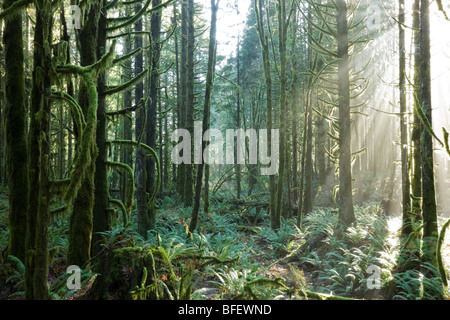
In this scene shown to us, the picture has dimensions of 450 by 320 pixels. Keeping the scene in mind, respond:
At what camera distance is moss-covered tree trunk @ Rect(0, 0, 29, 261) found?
16.7 feet

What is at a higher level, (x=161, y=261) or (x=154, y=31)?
(x=154, y=31)

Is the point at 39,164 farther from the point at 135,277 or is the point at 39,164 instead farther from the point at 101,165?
the point at 101,165

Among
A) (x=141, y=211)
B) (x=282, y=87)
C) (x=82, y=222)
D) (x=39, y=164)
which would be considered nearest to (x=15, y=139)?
(x=82, y=222)

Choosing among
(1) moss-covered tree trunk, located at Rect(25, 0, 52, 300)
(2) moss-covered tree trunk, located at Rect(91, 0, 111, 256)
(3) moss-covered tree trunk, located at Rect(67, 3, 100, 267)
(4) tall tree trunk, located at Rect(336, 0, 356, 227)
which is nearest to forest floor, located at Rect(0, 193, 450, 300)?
(3) moss-covered tree trunk, located at Rect(67, 3, 100, 267)

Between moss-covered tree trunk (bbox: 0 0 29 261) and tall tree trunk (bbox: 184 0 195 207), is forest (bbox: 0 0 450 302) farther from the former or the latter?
tall tree trunk (bbox: 184 0 195 207)

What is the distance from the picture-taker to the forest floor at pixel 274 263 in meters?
4.75

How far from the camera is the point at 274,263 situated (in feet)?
26.1

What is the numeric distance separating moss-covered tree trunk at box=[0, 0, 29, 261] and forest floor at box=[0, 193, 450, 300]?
21.1 inches

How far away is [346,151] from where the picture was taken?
30.8 feet

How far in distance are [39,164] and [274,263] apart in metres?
6.51

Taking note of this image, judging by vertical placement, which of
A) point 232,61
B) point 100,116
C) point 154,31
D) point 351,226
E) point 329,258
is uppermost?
point 232,61
